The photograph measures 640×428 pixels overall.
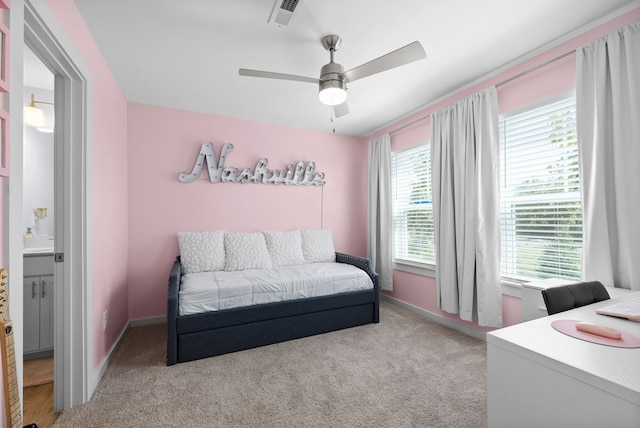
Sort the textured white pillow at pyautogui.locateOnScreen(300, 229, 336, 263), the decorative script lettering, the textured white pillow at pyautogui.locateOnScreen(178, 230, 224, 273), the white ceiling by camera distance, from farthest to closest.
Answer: the textured white pillow at pyautogui.locateOnScreen(300, 229, 336, 263) < the decorative script lettering < the textured white pillow at pyautogui.locateOnScreen(178, 230, 224, 273) < the white ceiling

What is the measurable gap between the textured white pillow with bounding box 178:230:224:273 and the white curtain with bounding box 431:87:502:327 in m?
2.46

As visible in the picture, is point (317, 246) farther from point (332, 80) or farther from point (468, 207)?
point (332, 80)

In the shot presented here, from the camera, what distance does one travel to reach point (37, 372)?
83.2 inches

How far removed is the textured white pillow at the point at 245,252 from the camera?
10.5 feet

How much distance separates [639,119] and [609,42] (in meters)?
0.56

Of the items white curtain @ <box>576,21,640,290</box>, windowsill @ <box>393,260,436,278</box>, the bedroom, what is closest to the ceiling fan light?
the bedroom

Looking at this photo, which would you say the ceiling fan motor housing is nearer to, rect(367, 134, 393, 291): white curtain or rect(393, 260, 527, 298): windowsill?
rect(367, 134, 393, 291): white curtain

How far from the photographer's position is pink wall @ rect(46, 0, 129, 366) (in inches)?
71.6

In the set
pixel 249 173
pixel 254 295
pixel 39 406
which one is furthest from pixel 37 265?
pixel 249 173

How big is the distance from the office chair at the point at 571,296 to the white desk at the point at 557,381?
28cm

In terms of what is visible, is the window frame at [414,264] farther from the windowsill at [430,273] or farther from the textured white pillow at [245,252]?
the textured white pillow at [245,252]

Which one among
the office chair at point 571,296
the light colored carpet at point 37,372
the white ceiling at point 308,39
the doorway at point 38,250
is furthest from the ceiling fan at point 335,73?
the light colored carpet at point 37,372

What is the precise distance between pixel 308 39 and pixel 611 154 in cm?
220

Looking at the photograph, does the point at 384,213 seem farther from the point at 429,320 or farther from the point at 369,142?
the point at 429,320
